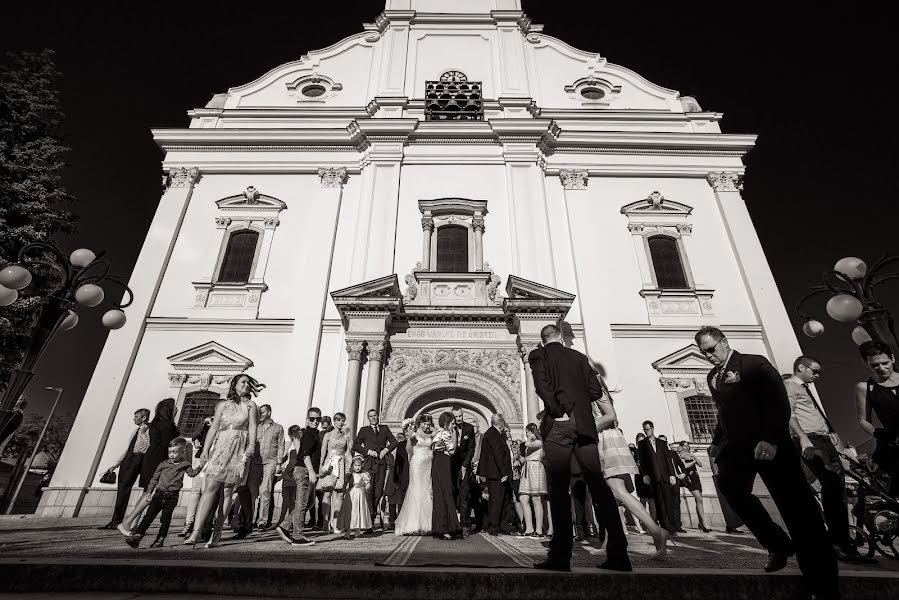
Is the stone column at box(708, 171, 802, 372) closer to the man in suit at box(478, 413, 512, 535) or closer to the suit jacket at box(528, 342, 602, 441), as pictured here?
the man in suit at box(478, 413, 512, 535)

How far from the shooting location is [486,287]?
43.2 ft

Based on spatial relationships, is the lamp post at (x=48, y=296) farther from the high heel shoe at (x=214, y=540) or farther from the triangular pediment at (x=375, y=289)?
the triangular pediment at (x=375, y=289)

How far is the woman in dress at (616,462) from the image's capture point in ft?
13.3

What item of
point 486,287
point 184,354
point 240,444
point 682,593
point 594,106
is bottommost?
point 682,593

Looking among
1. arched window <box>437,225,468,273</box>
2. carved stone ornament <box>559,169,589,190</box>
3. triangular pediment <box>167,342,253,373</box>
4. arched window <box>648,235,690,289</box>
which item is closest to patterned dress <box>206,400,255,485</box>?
triangular pediment <box>167,342,253,373</box>

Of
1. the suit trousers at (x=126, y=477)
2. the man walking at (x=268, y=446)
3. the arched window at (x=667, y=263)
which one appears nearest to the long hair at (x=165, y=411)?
the suit trousers at (x=126, y=477)

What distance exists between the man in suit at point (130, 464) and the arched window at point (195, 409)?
15.1 feet

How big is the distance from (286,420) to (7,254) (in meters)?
10.7

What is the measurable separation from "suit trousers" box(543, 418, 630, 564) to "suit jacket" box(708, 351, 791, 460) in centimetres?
84

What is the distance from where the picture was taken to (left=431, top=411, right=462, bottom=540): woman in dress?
6.37 m

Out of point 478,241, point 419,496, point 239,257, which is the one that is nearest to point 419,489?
point 419,496

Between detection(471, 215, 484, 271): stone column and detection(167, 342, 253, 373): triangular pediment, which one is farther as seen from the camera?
detection(471, 215, 484, 271): stone column

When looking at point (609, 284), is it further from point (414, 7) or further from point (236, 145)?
point (414, 7)

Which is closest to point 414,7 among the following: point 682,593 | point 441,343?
point 441,343
